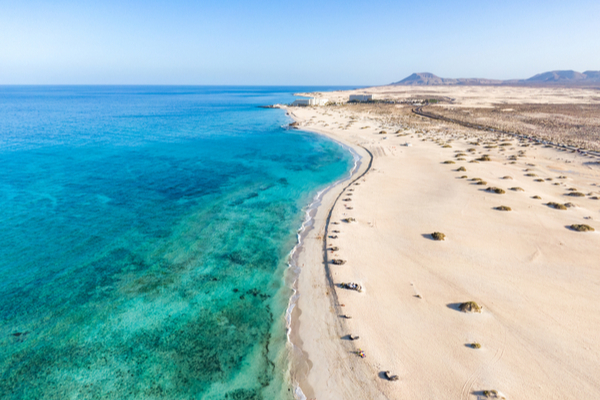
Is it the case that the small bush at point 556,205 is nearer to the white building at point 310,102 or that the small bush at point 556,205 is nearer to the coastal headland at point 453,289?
the coastal headland at point 453,289

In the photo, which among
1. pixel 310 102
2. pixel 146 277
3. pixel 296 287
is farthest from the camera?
pixel 310 102

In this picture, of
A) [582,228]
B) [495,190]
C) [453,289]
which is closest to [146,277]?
[453,289]

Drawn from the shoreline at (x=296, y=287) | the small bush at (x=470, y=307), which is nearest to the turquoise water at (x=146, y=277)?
the shoreline at (x=296, y=287)

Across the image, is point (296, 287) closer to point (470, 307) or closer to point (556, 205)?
point (470, 307)

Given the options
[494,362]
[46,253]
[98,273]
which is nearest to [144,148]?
[46,253]

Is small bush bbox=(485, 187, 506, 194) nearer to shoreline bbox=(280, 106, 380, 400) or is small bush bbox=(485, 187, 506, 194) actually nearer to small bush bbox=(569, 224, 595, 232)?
small bush bbox=(569, 224, 595, 232)

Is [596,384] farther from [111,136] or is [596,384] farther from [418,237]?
[111,136]
